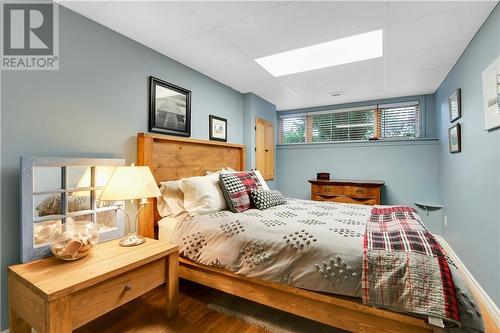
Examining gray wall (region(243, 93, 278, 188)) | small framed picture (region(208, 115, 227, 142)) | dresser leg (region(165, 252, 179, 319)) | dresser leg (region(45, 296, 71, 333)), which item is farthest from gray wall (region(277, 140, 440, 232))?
dresser leg (region(45, 296, 71, 333))

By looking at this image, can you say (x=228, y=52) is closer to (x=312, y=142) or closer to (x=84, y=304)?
(x=84, y=304)

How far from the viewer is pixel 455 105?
2676 millimetres

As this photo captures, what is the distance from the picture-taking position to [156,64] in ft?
8.02

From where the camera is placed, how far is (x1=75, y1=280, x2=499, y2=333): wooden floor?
5.32 ft

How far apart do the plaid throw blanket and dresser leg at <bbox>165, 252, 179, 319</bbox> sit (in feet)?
4.14

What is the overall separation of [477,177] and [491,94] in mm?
748

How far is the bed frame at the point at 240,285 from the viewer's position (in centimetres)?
132

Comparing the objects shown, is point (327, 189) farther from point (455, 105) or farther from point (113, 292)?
point (113, 292)

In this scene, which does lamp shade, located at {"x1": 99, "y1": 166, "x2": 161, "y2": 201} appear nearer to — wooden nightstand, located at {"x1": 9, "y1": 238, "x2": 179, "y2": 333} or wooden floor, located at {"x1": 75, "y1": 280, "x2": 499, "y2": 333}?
wooden nightstand, located at {"x1": 9, "y1": 238, "x2": 179, "y2": 333}

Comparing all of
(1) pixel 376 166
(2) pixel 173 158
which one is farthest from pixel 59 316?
(1) pixel 376 166

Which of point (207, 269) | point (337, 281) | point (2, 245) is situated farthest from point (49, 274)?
point (337, 281)

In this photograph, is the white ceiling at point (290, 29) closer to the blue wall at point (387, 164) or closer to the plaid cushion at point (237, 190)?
the blue wall at point (387, 164)

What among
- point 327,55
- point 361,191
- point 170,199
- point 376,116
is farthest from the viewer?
point 376,116

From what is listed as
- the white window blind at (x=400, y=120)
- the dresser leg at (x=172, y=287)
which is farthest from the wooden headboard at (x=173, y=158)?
the white window blind at (x=400, y=120)
